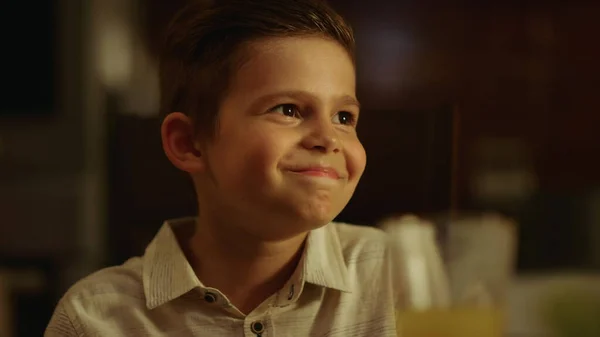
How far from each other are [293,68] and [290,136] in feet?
0.12

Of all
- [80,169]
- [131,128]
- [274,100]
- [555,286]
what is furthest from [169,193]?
[555,286]

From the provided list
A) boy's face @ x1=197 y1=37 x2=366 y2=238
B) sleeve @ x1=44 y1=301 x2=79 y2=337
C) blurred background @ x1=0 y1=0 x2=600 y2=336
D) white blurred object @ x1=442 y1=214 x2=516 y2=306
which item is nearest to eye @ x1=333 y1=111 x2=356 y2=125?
boy's face @ x1=197 y1=37 x2=366 y2=238

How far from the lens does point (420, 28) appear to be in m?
0.86

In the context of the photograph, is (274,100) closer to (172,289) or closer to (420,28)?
(172,289)

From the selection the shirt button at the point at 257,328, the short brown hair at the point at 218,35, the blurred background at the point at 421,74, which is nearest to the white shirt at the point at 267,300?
the shirt button at the point at 257,328

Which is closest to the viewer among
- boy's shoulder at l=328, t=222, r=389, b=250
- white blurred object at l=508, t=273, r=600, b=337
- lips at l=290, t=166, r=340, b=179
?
lips at l=290, t=166, r=340, b=179

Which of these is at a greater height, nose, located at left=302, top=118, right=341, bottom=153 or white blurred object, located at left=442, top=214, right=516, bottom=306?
nose, located at left=302, top=118, right=341, bottom=153

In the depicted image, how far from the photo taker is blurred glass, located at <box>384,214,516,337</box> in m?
0.42

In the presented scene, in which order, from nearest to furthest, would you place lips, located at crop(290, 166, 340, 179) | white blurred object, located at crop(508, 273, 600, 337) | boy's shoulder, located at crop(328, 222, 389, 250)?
lips, located at crop(290, 166, 340, 179) → boy's shoulder, located at crop(328, 222, 389, 250) → white blurred object, located at crop(508, 273, 600, 337)

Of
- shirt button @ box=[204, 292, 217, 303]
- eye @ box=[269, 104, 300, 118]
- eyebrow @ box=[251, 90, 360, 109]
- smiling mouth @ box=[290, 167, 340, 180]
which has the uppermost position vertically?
eyebrow @ box=[251, 90, 360, 109]

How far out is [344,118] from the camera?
40 cm

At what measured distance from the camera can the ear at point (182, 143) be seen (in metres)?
0.43

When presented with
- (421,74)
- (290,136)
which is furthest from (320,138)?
(421,74)

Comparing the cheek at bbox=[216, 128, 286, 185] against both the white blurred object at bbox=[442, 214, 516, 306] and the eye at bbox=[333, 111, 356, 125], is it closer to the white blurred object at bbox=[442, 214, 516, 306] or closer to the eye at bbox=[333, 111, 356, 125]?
the eye at bbox=[333, 111, 356, 125]
